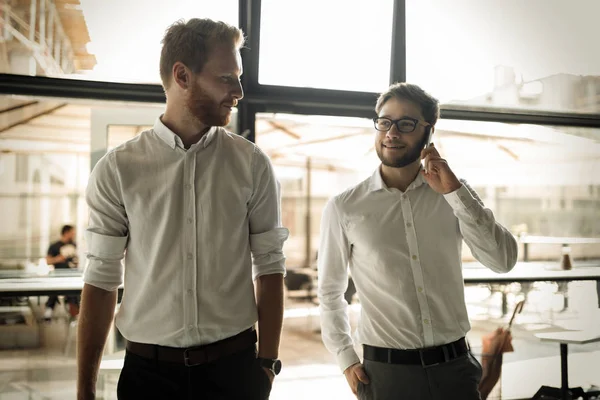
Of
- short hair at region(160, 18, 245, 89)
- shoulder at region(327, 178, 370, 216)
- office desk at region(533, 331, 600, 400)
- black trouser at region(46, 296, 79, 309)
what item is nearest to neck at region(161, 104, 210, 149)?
short hair at region(160, 18, 245, 89)

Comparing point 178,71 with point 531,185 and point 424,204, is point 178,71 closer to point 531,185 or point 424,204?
point 424,204

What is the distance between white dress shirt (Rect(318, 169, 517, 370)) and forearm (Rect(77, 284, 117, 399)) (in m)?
0.86

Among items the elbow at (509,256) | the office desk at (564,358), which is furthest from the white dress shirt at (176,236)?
the office desk at (564,358)

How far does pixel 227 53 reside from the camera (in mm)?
1819

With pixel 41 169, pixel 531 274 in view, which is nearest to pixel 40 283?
pixel 41 169

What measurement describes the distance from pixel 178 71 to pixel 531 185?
8.73ft

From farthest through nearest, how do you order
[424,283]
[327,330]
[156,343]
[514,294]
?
[514,294] < [327,330] < [424,283] < [156,343]

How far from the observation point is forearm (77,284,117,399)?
182 centimetres

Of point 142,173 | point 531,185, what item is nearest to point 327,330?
point 142,173

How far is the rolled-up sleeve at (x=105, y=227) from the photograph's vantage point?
5.97 ft

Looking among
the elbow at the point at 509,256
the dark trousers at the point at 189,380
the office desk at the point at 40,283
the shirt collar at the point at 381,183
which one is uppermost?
the shirt collar at the point at 381,183

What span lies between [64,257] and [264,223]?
1.34m

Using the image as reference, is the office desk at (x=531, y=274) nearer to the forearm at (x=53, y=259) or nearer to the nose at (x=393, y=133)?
the nose at (x=393, y=133)

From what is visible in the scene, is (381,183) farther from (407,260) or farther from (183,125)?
(183,125)
